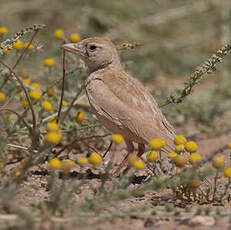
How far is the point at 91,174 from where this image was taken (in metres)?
4.25

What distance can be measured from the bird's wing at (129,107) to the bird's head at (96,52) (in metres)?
0.36

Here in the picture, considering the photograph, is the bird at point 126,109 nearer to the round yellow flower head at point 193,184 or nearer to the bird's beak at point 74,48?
the bird's beak at point 74,48

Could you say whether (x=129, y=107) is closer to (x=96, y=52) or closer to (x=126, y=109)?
(x=126, y=109)

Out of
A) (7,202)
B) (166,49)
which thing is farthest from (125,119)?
(166,49)

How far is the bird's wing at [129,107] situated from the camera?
3877 mm

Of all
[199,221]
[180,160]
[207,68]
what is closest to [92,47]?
[207,68]

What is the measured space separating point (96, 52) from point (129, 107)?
0.85 m

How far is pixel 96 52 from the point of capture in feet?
15.0

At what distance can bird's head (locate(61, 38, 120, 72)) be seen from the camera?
4.55 m

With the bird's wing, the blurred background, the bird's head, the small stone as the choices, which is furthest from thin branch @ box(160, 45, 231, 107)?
the blurred background

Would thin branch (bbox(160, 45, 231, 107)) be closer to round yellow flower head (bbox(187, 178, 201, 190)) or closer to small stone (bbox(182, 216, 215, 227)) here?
round yellow flower head (bbox(187, 178, 201, 190))

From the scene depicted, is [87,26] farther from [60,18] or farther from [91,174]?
[91,174]

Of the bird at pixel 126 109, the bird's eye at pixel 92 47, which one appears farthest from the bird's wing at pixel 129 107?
the bird's eye at pixel 92 47

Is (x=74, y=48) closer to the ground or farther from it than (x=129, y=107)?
farther from it
